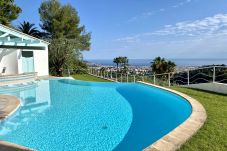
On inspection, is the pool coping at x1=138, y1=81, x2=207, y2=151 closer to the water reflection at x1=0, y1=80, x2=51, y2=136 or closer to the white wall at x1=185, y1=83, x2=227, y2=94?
the white wall at x1=185, y1=83, x2=227, y2=94

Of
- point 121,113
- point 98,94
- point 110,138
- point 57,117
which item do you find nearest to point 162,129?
point 110,138

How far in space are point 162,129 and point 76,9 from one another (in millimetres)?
28348

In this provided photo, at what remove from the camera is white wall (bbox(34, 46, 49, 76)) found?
20.1 metres

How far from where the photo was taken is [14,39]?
16.9 metres

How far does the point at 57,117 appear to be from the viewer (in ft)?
27.5

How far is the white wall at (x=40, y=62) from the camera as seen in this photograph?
20062 millimetres

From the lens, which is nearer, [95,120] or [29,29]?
[95,120]

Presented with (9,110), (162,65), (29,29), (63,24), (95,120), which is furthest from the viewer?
(162,65)

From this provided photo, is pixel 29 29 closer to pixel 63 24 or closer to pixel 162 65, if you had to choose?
pixel 63 24

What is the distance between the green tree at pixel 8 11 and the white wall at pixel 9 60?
8.39 m

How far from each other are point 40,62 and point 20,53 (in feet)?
7.24

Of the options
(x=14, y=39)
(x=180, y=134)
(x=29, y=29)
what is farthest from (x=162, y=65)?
(x=180, y=134)

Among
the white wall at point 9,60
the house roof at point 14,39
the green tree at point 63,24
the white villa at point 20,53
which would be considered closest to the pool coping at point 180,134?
the house roof at point 14,39

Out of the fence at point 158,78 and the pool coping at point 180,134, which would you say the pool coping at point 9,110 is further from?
the fence at point 158,78
